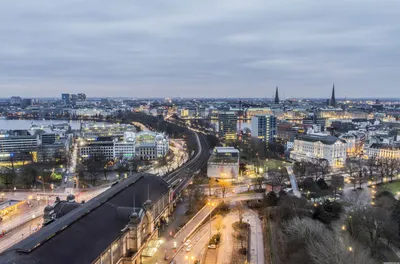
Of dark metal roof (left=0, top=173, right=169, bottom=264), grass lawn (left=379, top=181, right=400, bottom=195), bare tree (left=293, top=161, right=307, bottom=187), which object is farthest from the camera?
bare tree (left=293, top=161, right=307, bottom=187)

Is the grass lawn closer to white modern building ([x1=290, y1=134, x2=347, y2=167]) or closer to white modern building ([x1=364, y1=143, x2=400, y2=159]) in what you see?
white modern building ([x1=290, y1=134, x2=347, y2=167])

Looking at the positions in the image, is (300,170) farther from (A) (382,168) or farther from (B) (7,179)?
(B) (7,179)

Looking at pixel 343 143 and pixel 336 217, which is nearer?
pixel 336 217

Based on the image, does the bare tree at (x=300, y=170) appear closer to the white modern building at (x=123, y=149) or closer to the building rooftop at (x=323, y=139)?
the building rooftop at (x=323, y=139)

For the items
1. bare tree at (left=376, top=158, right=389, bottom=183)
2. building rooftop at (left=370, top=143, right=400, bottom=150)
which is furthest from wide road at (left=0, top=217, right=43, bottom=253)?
building rooftop at (left=370, top=143, right=400, bottom=150)

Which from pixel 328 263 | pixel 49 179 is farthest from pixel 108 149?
pixel 328 263

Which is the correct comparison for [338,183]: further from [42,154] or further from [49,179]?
[42,154]
